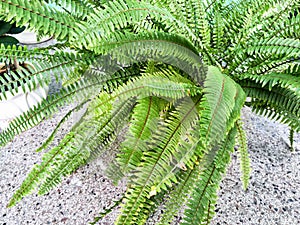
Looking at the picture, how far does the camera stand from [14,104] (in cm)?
150

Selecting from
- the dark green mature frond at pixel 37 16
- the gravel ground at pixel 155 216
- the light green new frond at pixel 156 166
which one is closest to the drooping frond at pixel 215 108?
the light green new frond at pixel 156 166

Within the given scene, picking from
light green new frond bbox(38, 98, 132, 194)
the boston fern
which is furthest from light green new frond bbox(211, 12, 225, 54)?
light green new frond bbox(38, 98, 132, 194)

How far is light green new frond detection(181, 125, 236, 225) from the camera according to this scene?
75 cm

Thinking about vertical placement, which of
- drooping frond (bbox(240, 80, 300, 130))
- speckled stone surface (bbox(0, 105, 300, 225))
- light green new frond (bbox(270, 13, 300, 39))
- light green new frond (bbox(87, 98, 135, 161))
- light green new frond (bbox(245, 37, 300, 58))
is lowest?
speckled stone surface (bbox(0, 105, 300, 225))

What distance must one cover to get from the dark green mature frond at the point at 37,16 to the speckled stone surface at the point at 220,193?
631 millimetres

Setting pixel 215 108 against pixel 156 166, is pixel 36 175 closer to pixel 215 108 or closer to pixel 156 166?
pixel 156 166

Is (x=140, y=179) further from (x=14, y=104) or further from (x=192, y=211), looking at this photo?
(x=14, y=104)

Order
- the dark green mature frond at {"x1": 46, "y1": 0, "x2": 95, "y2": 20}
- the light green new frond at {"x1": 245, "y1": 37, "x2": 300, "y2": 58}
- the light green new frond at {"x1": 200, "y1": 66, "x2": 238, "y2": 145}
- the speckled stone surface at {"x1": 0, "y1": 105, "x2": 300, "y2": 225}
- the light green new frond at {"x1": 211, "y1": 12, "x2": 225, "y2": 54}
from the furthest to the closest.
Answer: the speckled stone surface at {"x1": 0, "y1": 105, "x2": 300, "y2": 225} → the light green new frond at {"x1": 211, "y1": 12, "x2": 225, "y2": 54} → the dark green mature frond at {"x1": 46, "y1": 0, "x2": 95, "y2": 20} → the light green new frond at {"x1": 245, "y1": 37, "x2": 300, "y2": 58} → the light green new frond at {"x1": 200, "y1": 66, "x2": 238, "y2": 145}

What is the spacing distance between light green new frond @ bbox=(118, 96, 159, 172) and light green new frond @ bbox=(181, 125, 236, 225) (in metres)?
0.16

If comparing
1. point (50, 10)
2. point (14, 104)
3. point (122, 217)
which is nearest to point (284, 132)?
point (122, 217)

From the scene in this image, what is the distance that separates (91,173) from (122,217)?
21.1 inches

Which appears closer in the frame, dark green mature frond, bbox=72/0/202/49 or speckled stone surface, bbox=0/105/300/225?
dark green mature frond, bbox=72/0/202/49

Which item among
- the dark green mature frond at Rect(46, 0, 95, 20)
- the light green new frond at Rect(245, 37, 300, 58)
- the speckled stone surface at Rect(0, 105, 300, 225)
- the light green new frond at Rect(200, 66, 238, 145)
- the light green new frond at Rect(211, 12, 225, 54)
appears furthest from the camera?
the speckled stone surface at Rect(0, 105, 300, 225)

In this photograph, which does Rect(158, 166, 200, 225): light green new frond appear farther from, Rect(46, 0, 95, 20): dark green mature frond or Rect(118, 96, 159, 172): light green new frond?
Rect(46, 0, 95, 20): dark green mature frond
